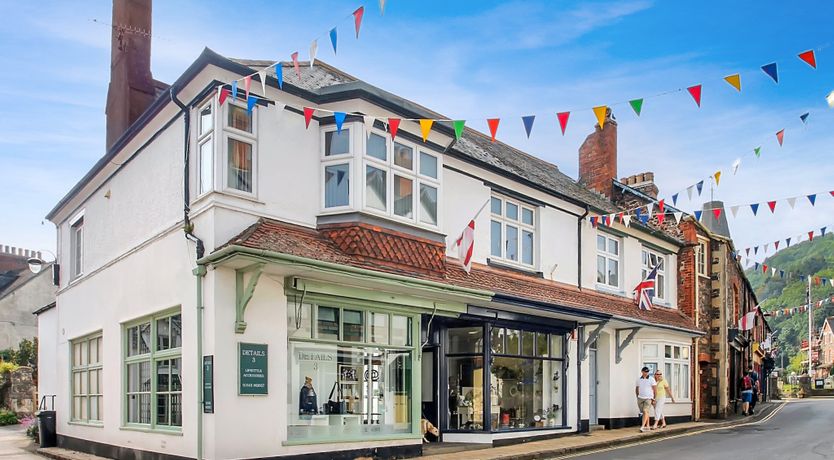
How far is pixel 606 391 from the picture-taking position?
19.5m

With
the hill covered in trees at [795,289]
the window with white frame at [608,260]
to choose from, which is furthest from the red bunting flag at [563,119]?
the hill covered in trees at [795,289]

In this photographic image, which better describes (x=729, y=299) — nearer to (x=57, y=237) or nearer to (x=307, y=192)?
(x=307, y=192)

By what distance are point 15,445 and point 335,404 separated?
10060 millimetres

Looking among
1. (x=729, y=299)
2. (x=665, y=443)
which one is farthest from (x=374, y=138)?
(x=729, y=299)

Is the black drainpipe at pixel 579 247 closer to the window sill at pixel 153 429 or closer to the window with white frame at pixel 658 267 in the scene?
the window with white frame at pixel 658 267

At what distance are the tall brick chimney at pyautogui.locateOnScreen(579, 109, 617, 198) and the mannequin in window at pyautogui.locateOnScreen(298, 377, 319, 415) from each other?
15.2 meters

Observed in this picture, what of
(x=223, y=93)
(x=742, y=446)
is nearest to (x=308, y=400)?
(x=223, y=93)

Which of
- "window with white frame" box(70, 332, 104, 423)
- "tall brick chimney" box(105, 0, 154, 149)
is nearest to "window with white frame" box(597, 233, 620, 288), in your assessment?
"tall brick chimney" box(105, 0, 154, 149)

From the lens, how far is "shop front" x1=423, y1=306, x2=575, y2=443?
48.0 feet

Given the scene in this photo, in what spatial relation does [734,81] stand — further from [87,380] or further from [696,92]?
[87,380]

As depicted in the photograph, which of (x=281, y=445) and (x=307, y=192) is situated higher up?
(x=307, y=192)

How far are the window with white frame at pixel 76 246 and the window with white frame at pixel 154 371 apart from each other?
14.7 feet

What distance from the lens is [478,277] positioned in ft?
48.5

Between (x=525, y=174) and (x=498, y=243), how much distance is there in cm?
242
